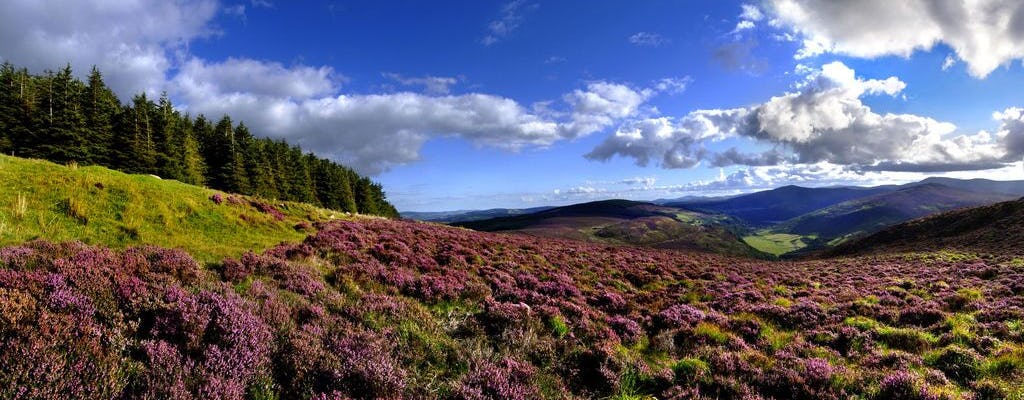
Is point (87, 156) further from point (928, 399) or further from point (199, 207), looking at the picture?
point (928, 399)

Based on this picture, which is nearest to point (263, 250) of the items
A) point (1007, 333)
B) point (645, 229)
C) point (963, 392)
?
point (963, 392)

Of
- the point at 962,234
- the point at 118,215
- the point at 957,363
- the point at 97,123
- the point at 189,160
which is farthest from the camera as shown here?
the point at 189,160

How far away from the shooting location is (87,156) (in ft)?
155

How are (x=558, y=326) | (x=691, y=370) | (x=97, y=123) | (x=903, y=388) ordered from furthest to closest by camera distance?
1. (x=97, y=123)
2. (x=558, y=326)
3. (x=691, y=370)
4. (x=903, y=388)

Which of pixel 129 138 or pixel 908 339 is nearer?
pixel 908 339

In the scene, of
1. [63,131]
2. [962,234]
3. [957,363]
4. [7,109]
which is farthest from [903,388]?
[7,109]

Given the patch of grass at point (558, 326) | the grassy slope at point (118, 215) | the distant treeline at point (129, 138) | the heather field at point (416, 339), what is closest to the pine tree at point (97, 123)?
the distant treeline at point (129, 138)

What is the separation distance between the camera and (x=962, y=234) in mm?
54438

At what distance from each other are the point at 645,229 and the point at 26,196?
160 m

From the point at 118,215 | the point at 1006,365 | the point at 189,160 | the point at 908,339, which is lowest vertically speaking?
the point at 908,339

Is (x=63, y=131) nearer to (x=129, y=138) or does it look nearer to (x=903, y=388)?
(x=129, y=138)

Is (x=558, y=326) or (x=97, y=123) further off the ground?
(x=97, y=123)

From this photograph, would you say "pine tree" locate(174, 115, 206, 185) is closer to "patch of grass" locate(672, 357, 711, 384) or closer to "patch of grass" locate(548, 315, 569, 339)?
"patch of grass" locate(548, 315, 569, 339)

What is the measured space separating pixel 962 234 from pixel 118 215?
3331 inches
